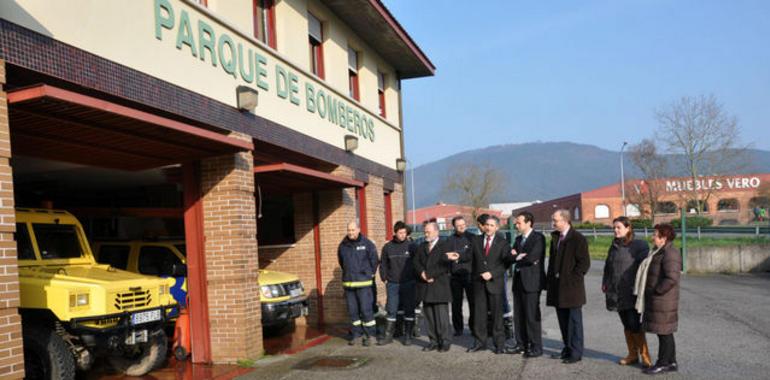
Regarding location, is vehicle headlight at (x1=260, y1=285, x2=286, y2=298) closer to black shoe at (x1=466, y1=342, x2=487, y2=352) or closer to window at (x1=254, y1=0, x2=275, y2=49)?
black shoe at (x1=466, y1=342, x2=487, y2=352)

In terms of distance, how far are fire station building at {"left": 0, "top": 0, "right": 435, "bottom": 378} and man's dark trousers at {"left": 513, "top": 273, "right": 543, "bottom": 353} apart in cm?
349

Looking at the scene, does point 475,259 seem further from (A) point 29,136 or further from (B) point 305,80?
(A) point 29,136

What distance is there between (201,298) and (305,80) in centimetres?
439

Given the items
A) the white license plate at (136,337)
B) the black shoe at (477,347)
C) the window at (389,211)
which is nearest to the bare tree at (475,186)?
the window at (389,211)

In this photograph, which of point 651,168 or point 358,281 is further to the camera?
point 651,168

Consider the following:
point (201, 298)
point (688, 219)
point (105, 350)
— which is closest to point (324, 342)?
point (201, 298)

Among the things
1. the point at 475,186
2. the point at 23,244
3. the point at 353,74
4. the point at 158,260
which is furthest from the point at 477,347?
the point at 475,186

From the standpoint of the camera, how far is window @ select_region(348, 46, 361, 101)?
15062 millimetres

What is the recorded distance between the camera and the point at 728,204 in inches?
2500

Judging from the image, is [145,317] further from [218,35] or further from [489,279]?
[489,279]

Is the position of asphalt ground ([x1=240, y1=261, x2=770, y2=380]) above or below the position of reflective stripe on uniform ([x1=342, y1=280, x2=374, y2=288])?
below

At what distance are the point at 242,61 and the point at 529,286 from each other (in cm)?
494

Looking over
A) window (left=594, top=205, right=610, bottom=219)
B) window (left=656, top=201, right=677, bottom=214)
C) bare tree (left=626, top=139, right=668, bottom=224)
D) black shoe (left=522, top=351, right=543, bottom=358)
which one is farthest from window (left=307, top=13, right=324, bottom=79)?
window (left=594, top=205, right=610, bottom=219)

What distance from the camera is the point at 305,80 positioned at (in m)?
11.6
